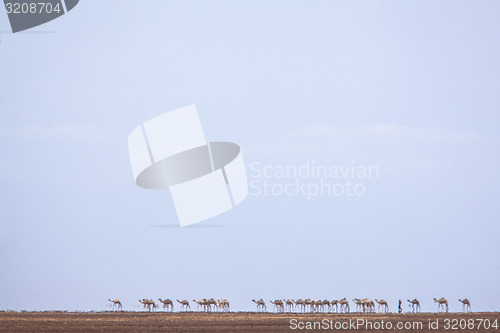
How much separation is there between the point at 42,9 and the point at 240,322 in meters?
20.1

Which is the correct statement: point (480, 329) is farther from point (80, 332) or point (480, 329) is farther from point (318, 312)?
point (318, 312)

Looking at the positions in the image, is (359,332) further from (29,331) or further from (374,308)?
(374,308)

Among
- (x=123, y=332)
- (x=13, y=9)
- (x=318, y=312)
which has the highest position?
(x=13, y=9)

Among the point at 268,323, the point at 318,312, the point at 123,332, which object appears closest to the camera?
the point at 123,332

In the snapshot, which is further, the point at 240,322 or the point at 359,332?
the point at 240,322

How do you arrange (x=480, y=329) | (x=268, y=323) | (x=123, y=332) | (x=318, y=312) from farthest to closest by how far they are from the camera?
(x=318, y=312)
(x=268, y=323)
(x=480, y=329)
(x=123, y=332)

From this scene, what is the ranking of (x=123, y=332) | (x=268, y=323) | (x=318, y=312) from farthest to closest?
(x=318, y=312) < (x=268, y=323) < (x=123, y=332)

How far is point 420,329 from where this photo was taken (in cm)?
4538

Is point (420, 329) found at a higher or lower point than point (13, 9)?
lower

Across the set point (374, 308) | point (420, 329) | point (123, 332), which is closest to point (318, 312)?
point (374, 308)

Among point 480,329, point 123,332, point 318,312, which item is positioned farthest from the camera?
point 318,312

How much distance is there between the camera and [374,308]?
71.9 meters

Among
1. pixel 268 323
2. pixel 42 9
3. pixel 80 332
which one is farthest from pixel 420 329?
pixel 42 9

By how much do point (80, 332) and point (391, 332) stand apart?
14269mm
